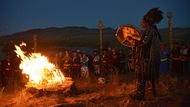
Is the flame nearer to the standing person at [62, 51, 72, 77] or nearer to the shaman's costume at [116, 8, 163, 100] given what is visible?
the standing person at [62, 51, 72, 77]

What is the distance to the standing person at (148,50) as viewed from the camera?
9023 mm

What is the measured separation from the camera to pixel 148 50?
30.0 ft

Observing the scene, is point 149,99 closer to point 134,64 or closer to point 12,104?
point 134,64

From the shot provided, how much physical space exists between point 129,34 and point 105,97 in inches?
83.0

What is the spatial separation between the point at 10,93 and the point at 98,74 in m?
4.65

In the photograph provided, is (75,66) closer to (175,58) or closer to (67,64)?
(67,64)

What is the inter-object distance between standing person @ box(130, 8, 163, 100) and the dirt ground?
2.02 ft

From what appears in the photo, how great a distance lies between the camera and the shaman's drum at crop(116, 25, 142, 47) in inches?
390

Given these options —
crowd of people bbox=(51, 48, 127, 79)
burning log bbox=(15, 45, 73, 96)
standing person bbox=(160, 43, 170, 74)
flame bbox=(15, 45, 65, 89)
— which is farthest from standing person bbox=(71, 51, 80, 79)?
standing person bbox=(160, 43, 170, 74)

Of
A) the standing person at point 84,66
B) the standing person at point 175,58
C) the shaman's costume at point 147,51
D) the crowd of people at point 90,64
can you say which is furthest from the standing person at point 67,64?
the shaman's costume at point 147,51

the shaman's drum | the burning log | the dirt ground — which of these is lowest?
the dirt ground

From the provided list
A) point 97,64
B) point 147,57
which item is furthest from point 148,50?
point 97,64

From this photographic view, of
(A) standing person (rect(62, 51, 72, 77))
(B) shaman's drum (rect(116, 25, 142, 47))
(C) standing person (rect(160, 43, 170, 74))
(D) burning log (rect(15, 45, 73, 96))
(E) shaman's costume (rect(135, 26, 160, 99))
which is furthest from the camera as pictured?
(A) standing person (rect(62, 51, 72, 77))

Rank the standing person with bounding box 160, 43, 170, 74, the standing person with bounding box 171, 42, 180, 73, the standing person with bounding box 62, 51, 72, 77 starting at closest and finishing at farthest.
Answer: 1. the standing person with bounding box 171, 42, 180, 73
2. the standing person with bounding box 160, 43, 170, 74
3. the standing person with bounding box 62, 51, 72, 77
